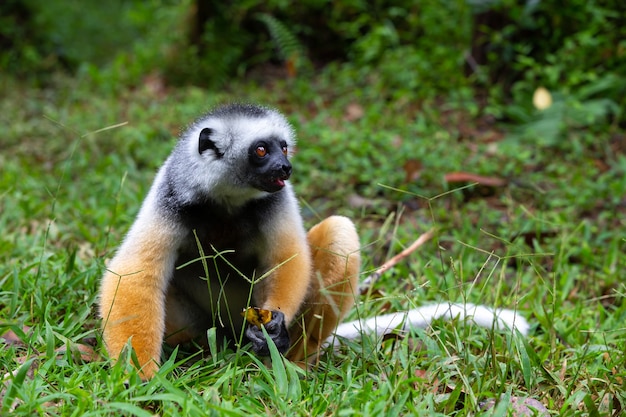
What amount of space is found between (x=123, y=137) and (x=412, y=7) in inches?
180

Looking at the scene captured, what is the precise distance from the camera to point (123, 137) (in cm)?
745

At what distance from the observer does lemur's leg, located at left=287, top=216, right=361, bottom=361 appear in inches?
143

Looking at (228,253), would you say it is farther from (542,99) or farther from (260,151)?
(542,99)

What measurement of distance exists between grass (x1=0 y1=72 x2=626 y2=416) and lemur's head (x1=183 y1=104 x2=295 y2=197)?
2.07 ft

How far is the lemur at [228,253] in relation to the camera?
3.31 metres

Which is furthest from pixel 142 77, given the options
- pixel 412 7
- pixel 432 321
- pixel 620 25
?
pixel 432 321

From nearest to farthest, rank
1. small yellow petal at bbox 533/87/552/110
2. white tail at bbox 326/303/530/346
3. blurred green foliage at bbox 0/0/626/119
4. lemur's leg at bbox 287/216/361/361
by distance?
lemur's leg at bbox 287/216/361/361
white tail at bbox 326/303/530/346
small yellow petal at bbox 533/87/552/110
blurred green foliage at bbox 0/0/626/119

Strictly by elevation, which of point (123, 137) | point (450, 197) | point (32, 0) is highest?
point (32, 0)

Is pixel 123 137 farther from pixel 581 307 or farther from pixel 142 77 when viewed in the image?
pixel 581 307

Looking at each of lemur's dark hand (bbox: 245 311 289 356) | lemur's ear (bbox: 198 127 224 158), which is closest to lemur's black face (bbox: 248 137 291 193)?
lemur's ear (bbox: 198 127 224 158)

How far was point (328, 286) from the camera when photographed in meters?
Result: 3.58

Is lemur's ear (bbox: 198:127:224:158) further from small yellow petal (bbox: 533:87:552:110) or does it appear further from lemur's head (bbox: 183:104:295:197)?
small yellow petal (bbox: 533:87:552:110)

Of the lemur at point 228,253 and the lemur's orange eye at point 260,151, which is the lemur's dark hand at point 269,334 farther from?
the lemur's orange eye at point 260,151

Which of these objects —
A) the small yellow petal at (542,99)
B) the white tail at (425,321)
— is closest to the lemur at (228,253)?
the white tail at (425,321)
